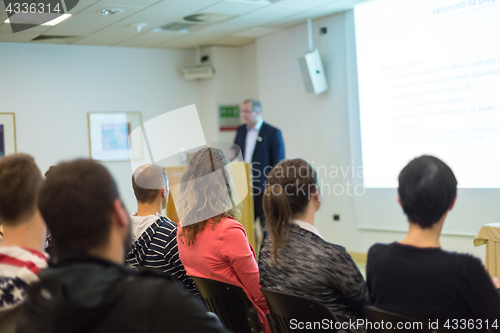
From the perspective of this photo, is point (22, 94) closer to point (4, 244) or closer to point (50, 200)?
point (4, 244)

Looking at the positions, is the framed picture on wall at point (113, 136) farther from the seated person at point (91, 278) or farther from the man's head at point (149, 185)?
the seated person at point (91, 278)

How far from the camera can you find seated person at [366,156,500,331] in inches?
47.4

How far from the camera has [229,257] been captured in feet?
6.19

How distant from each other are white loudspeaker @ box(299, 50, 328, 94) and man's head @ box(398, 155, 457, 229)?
12.9 ft

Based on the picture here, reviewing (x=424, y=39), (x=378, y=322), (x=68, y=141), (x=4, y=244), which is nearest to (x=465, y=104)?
(x=424, y=39)

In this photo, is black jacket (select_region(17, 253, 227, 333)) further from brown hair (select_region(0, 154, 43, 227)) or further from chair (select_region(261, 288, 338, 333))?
chair (select_region(261, 288, 338, 333))

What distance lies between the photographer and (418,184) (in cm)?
127

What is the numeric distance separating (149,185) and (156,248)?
32 centimetres

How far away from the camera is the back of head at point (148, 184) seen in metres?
2.20

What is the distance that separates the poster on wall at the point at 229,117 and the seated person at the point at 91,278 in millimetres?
5690

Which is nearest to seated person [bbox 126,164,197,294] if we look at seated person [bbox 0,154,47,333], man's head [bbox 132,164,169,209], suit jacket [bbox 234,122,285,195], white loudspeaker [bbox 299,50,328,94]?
man's head [bbox 132,164,169,209]

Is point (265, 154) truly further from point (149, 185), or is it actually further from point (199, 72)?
point (149, 185)

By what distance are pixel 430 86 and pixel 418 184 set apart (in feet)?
10.6

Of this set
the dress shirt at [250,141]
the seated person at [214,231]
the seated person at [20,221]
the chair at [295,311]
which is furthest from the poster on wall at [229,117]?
the seated person at [20,221]
